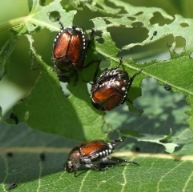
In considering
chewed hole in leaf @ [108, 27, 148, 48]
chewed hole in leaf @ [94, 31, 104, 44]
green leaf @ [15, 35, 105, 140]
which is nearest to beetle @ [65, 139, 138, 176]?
green leaf @ [15, 35, 105, 140]

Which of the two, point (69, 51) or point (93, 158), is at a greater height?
point (69, 51)

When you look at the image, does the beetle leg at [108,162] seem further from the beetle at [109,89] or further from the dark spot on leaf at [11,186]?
the dark spot on leaf at [11,186]

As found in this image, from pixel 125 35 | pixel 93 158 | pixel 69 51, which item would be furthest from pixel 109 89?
pixel 125 35

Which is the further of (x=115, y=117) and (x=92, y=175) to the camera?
(x=115, y=117)

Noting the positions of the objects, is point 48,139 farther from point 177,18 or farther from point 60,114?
point 177,18

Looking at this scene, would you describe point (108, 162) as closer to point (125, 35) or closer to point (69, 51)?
point (69, 51)

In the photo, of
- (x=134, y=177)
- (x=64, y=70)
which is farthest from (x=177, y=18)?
(x=134, y=177)

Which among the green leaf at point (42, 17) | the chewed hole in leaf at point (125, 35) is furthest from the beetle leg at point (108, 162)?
the chewed hole in leaf at point (125, 35)
